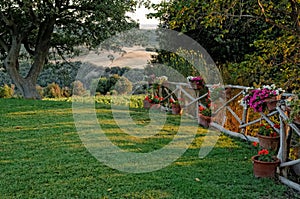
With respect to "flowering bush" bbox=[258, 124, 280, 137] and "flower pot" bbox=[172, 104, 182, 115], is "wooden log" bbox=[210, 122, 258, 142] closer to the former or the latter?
"flowering bush" bbox=[258, 124, 280, 137]

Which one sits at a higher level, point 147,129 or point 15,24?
point 15,24

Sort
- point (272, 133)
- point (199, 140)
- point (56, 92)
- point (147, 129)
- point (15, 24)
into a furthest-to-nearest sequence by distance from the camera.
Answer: point (56, 92) < point (15, 24) < point (147, 129) < point (199, 140) < point (272, 133)

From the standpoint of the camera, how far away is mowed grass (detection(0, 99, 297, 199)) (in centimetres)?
341

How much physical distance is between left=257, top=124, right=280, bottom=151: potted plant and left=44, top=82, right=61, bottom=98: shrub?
1305 cm

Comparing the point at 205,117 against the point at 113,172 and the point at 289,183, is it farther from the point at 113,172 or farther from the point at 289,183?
the point at 113,172

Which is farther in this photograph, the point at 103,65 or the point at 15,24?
the point at 15,24

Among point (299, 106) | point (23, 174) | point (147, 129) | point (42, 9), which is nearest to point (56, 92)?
point (42, 9)

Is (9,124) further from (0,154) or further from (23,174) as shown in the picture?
→ (23,174)

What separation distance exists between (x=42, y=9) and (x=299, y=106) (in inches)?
393

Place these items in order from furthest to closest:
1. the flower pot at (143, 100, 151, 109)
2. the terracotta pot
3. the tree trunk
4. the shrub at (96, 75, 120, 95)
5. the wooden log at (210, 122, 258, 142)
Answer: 1. the tree trunk
2. the shrub at (96, 75, 120, 95)
3. the flower pot at (143, 100, 151, 109)
4. the wooden log at (210, 122, 258, 142)
5. the terracotta pot

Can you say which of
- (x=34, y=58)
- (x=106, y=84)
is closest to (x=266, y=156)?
(x=106, y=84)

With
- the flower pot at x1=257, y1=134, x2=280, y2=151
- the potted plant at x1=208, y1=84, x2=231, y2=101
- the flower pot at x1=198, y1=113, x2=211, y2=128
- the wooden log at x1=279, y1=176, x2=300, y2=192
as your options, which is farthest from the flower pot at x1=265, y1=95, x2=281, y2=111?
the flower pot at x1=198, y1=113, x2=211, y2=128

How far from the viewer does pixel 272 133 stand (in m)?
4.91

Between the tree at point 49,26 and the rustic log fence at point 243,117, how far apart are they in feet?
13.5
